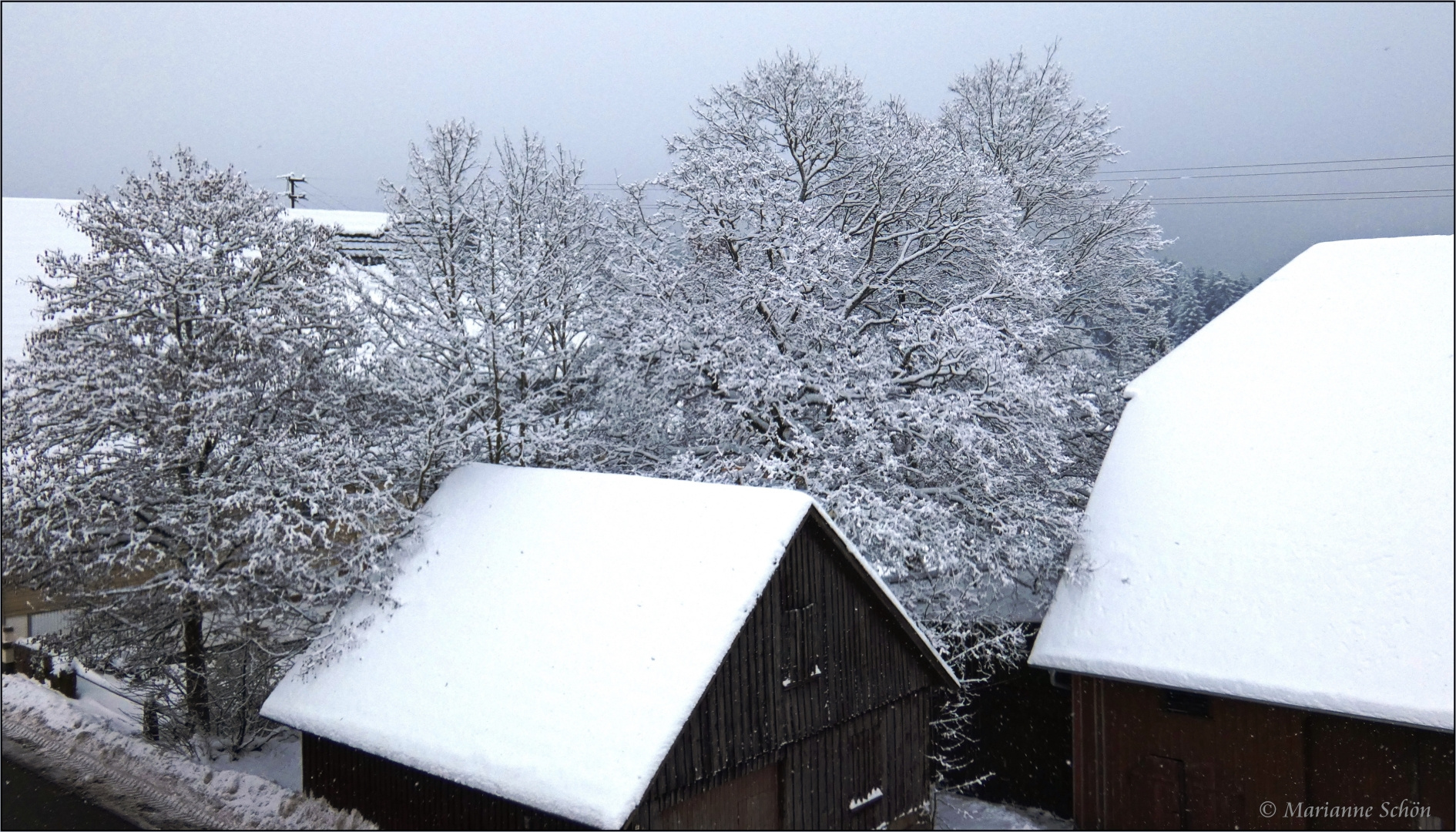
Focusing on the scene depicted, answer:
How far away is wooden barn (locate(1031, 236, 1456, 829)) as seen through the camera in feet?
37.5

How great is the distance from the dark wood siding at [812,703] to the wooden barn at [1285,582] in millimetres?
2698

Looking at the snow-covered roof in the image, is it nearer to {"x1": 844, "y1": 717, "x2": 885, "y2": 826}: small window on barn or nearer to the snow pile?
the snow pile

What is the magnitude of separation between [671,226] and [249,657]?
10275 millimetres

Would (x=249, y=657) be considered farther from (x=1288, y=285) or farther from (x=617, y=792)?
(x=1288, y=285)

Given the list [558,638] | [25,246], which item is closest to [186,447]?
[558,638]

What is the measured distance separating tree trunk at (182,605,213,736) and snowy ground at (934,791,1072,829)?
431 inches

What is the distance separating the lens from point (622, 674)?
944cm

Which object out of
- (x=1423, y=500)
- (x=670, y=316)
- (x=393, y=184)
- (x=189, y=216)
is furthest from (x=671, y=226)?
(x=1423, y=500)

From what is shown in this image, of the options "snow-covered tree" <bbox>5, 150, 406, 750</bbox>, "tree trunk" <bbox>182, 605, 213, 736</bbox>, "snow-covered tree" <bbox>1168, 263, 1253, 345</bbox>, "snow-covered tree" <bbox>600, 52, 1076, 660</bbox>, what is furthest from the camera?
"snow-covered tree" <bbox>1168, 263, 1253, 345</bbox>

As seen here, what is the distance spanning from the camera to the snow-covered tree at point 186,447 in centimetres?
1207

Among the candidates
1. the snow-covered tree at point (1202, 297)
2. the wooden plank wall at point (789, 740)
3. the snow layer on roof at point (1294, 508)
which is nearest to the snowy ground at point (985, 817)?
the wooden plank wall at point (789, 740)

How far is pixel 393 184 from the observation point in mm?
17859

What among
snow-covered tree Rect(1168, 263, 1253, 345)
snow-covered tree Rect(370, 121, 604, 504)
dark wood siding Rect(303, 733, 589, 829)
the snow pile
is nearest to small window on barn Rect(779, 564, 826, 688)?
dark wood siding Rect(303, 733, 589, 829)

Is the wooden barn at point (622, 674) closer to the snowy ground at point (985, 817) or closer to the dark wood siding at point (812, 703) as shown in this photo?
the dark wood siding at point (812, 703)
